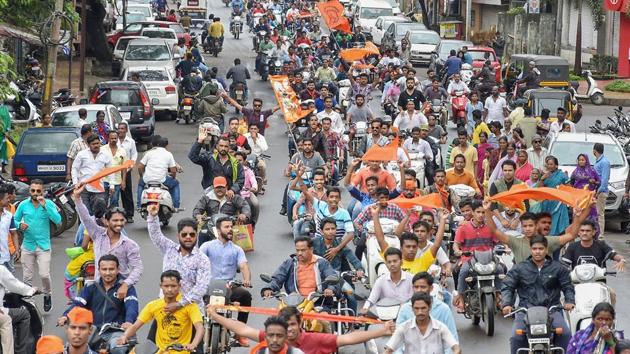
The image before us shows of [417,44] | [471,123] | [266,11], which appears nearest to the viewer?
[471,123]

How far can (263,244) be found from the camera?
74.6ft

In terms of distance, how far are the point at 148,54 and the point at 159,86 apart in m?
3.92

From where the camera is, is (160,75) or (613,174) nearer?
(613,174)

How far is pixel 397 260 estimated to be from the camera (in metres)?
13.9

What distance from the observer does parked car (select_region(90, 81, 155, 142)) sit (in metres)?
33.5

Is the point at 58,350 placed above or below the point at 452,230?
above

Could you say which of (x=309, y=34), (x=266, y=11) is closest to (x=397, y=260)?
(x=309, y=34)

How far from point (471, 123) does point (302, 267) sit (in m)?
18.1

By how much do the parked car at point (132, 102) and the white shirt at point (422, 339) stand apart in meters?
22.4

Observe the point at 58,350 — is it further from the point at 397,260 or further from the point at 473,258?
the point at 473,258

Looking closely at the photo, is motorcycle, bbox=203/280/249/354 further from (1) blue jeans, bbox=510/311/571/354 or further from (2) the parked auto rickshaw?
(2) the parked auto rickshaw

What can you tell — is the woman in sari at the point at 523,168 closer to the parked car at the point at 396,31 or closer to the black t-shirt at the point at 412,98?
the black t-shirt at the point at 412,98

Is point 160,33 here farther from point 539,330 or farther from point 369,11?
point 539,330

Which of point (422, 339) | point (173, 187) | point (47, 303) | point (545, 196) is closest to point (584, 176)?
point (545, 196)
